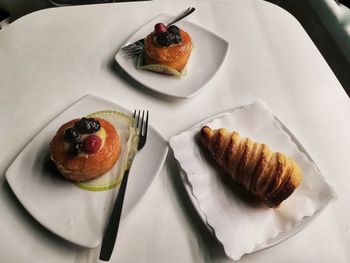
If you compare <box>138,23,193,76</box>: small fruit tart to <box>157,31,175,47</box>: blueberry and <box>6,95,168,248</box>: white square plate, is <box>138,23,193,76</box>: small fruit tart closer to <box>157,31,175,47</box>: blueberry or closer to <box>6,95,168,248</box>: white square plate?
<box>157,31,175,47</box>: blueberry

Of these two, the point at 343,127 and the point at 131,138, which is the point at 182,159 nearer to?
the point at 131,138

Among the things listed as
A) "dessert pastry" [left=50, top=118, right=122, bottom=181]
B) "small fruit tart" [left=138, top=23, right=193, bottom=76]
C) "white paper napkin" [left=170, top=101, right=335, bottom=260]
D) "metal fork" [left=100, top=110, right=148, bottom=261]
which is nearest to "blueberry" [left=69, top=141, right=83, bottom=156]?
"dessert pastry" [left=50, top=118, right=122, bottom=181]

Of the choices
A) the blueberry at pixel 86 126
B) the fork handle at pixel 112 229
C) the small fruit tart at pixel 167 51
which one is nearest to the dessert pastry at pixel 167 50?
the small fruit tart at pixel 167 51

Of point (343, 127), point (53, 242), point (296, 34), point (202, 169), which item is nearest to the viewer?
point (53, 242)

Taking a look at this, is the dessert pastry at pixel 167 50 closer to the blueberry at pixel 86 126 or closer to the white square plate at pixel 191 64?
the white square plate at pixel 191 64

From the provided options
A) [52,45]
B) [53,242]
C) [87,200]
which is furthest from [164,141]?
[52,45]
